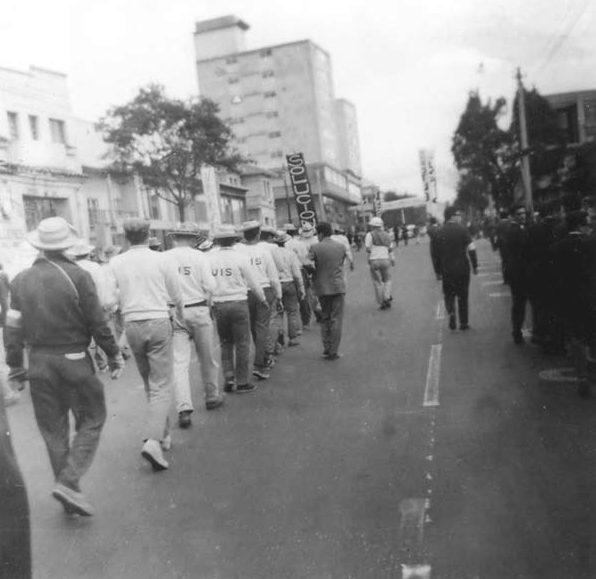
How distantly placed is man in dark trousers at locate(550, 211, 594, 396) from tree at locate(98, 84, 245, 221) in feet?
18.0

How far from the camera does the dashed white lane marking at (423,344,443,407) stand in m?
6.25

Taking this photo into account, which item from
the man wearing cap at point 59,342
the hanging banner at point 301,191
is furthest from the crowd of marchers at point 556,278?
the hanging banner at point 301,191

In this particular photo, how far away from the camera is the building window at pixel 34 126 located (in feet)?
22.5

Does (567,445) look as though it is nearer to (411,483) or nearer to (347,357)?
(411,483)

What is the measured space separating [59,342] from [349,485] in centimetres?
200

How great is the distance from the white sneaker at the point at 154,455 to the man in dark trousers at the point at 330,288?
4176mm

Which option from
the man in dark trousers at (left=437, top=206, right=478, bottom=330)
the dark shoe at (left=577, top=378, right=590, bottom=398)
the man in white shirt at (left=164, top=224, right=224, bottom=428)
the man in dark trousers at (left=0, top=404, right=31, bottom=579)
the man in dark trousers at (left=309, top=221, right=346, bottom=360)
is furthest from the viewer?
the man in dark trousers at (left=437, top=206, right=478, bottom=330)

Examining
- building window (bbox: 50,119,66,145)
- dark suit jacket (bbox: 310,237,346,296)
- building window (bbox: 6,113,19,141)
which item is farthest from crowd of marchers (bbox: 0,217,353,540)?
building window (bbox: 6,113,19,141)

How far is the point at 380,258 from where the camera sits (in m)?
13.0

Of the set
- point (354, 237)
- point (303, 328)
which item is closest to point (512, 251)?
point (303, 328)

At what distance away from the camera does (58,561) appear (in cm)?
354

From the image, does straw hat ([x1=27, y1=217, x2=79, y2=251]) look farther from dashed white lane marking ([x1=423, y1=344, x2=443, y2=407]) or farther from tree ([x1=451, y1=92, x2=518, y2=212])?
tree ([x1=451, y1=92, x2=518, y2=212])

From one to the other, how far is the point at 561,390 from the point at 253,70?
6.01 m

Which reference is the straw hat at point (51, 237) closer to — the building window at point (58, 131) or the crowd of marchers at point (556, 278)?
the building window at point (58, 131)
